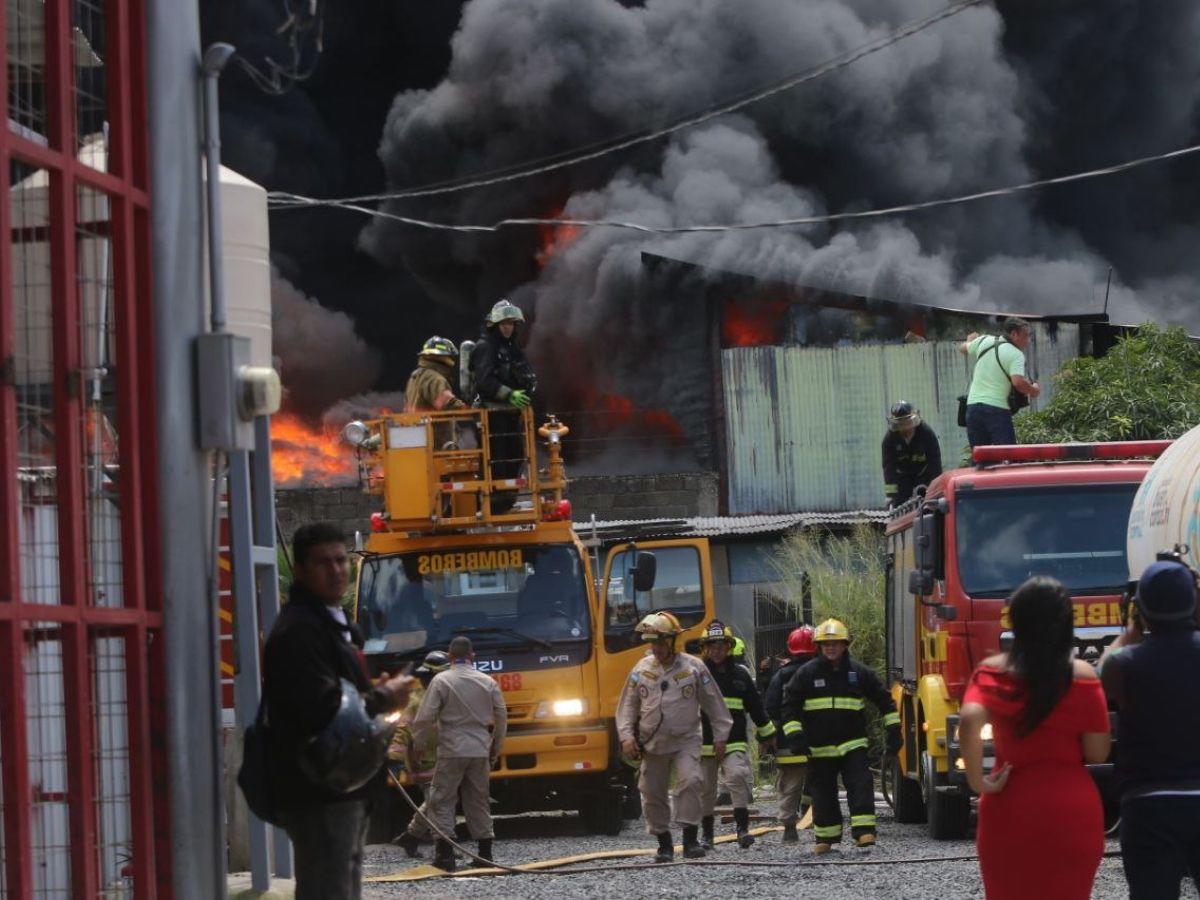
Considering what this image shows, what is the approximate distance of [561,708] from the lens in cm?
1537

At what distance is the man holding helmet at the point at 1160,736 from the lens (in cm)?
564

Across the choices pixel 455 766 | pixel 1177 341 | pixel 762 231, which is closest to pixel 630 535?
pixel 455 766

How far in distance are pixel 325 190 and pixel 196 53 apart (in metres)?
31.2

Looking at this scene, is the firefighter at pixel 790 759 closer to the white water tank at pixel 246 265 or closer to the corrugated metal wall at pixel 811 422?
the white water tank at pixel 246 265

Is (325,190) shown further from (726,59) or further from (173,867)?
(173,867)

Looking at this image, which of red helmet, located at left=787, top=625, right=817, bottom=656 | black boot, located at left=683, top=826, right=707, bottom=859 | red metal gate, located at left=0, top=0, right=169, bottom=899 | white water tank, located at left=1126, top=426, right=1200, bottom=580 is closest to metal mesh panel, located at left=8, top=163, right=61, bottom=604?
red metal gate, located at left=0, top=0, right=169, bottom=899

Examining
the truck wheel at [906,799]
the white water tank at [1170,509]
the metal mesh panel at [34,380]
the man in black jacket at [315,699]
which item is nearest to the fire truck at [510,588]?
the truck wheel at [906,799]

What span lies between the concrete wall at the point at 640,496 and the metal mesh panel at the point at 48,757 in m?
25.1

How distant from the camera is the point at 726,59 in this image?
3650cm

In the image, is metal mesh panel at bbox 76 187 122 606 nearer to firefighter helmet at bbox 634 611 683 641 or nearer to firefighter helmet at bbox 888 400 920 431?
firefighter helmet at bbox 634 611 683 641

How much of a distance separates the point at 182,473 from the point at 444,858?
23.5 ft

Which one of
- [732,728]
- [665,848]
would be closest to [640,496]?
[732,728]

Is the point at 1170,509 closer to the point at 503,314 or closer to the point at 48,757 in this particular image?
the point at 48,757

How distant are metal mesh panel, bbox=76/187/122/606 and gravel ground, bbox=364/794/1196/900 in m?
5.24
